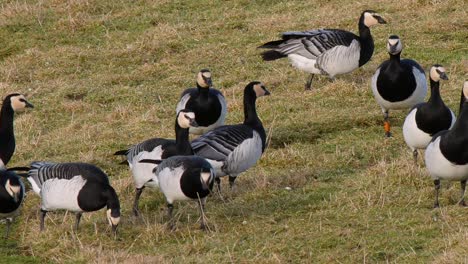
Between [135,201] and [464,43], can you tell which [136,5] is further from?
[135,201]

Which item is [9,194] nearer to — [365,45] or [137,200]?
[137,200]

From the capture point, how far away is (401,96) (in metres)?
14.2

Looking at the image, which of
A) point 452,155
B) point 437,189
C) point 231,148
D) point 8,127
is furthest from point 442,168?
point 8,127

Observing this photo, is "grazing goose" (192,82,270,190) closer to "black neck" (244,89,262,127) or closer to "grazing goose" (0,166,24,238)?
"black neck" (244,89,262,127)

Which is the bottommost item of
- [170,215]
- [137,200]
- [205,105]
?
[205,105]

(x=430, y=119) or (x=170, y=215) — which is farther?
(x=430, y=119)

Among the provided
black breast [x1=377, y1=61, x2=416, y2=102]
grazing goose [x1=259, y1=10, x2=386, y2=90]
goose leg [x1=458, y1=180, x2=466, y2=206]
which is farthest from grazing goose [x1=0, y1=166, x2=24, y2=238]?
grazing goose [x1=259, y1=10, x2=386, y2=90]

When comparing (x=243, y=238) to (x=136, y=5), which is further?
(x=136, y=5)

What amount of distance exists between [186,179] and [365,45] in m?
6.62

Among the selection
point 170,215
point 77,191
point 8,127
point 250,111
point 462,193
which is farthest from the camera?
point 8,127

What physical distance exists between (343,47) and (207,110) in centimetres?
345

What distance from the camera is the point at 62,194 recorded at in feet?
36.9

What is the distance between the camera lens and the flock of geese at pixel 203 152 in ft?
35.7

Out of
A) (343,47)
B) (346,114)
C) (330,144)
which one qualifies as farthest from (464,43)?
(330,144)
